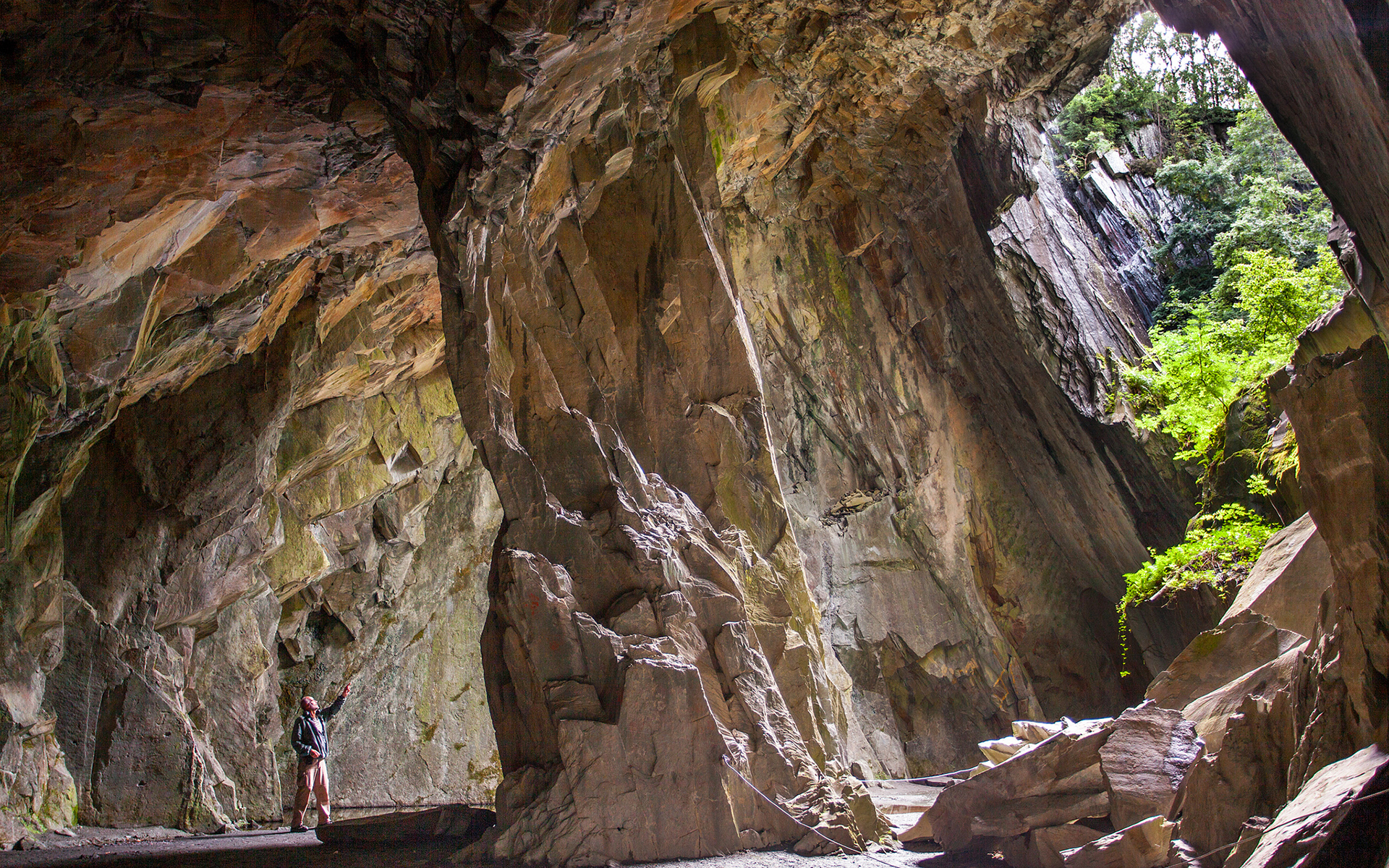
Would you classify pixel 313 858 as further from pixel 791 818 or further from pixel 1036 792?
pixel 1036 792

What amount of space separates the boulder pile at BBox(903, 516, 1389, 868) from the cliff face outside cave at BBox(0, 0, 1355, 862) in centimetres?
145

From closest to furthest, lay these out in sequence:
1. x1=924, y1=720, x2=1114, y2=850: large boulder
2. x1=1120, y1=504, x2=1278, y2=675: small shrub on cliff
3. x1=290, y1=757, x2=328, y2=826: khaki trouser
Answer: x1=924, y1=720, x2=1114, y2=850: large boulder < x1=290, y1=757, x2=328, y2=826: khaki trouser < x1=1120, y1=504, x2=1278, y2=675: small shrub on cliff

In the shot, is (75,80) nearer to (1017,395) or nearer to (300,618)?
(300,618)

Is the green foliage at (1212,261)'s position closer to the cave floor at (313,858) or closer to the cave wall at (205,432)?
the cave floor at (313,858)

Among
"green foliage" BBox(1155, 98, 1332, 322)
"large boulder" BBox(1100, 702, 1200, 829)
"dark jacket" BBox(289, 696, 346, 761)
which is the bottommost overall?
"large boulder" BBox(1100, 702, 1200, 829)

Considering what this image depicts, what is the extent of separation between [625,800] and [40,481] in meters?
7.87

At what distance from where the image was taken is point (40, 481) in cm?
970

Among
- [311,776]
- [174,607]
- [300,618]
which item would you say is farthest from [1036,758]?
[300,618]

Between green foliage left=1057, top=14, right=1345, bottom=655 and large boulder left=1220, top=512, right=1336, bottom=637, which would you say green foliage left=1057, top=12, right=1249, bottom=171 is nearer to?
green foliage left=1057, top=14, right=1345, bottom=655

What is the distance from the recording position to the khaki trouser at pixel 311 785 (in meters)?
9.42

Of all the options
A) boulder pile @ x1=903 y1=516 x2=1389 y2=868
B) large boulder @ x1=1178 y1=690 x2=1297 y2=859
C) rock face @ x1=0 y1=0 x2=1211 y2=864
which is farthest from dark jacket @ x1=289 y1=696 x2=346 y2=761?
large boulder @ x1=1178 y1=690 x2=1297 y2=859

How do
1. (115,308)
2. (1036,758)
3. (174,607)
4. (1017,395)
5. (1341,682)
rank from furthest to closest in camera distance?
(1017,395)
(174,607)
(115,308)
(1036,758)
(1341,682)

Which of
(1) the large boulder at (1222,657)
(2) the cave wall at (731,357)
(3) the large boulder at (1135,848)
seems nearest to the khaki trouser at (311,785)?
(2) the cave wall at (731,357)

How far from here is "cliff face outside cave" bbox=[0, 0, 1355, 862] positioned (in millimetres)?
7133
